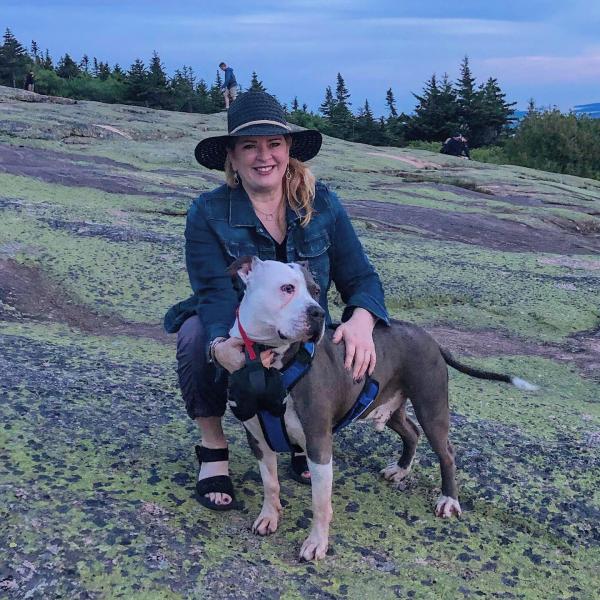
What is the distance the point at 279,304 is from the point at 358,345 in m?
0.65

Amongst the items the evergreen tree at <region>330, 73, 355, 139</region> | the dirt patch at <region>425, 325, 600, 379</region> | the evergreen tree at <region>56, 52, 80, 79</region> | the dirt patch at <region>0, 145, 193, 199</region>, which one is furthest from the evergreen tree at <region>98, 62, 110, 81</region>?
the dirt patch at <region>425, 325, 600, 379</region>

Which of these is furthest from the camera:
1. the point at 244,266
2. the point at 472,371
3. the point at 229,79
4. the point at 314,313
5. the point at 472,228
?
the point at 229,79

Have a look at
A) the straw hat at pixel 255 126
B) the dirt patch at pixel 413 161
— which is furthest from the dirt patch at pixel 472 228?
the dirt patch at pixel 413 161

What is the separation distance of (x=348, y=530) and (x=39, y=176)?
10.1m

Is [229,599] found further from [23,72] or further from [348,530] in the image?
[23,72]

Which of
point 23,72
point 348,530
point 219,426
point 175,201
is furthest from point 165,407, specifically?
point 23,72

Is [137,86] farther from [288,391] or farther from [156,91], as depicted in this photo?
[288,391]

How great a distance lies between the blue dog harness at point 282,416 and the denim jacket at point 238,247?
17.4 inches

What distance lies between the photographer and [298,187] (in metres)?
4.13

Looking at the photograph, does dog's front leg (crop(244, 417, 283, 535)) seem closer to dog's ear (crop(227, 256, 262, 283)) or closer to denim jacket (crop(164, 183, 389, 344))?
denim jacket (crop(164, 183, 389, 344))

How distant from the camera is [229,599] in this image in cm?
311

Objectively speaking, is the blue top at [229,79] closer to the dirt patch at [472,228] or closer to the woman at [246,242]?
the dirt patch at [472,228]

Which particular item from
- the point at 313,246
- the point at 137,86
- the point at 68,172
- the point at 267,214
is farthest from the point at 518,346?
the point at 137,86

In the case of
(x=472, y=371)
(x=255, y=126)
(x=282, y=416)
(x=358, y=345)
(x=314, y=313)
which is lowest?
(x=472, y=371)
